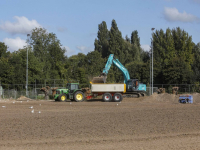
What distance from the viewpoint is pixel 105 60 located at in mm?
81500

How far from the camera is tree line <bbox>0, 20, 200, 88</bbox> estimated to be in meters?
60.5

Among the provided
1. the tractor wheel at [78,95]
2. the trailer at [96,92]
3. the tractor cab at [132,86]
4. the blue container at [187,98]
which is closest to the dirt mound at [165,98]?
the tractor cab at [132,86]

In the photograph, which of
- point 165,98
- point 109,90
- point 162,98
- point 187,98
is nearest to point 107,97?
point 109,90

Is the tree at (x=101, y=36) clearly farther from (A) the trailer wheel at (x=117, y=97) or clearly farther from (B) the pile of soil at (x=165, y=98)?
(A) the trailer wheel at (x=117, y=97)

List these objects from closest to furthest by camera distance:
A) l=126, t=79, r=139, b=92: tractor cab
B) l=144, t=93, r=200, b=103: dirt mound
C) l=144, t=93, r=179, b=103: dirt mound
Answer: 1. l=144, t=93, r=200, b=103: dirt mound
2. l=144, t=93, r=179, b=103: dirt mound
3. l=126, t=79, r=139, b=92: tractor cab

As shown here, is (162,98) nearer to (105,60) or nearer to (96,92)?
(96,92)

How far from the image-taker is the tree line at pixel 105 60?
60531 millimetres

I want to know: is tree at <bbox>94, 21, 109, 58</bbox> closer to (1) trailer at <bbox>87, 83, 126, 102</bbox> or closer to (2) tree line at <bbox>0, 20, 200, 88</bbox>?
(2) tree line at <bbox>0, 20, 200, 88</bbox>

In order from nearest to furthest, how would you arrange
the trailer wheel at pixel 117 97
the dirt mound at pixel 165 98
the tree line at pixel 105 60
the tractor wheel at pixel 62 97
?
1. the tractor wheel at pixel 62 97
2. the trailer wheel at pixel 117 97
3. the dirt mound at pixel 165 98
4. the tree line at pixel 105 60

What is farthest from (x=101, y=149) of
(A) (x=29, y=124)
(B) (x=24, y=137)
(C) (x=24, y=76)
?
(C) (x=24, y=76)

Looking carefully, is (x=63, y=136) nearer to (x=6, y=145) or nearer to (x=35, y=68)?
(x=6, y=145)

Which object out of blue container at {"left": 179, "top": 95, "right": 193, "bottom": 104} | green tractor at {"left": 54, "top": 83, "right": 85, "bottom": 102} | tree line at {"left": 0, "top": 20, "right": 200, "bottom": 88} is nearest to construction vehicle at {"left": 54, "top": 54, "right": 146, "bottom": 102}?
green tractor at {"left": 54, "top": 83, "right": 85, "bottom": 102}

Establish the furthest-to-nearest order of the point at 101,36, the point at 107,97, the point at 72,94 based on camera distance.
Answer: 1. the point at 101,36
2. the point at 107,97
3. the point at 72,94

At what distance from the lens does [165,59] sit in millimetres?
77500
